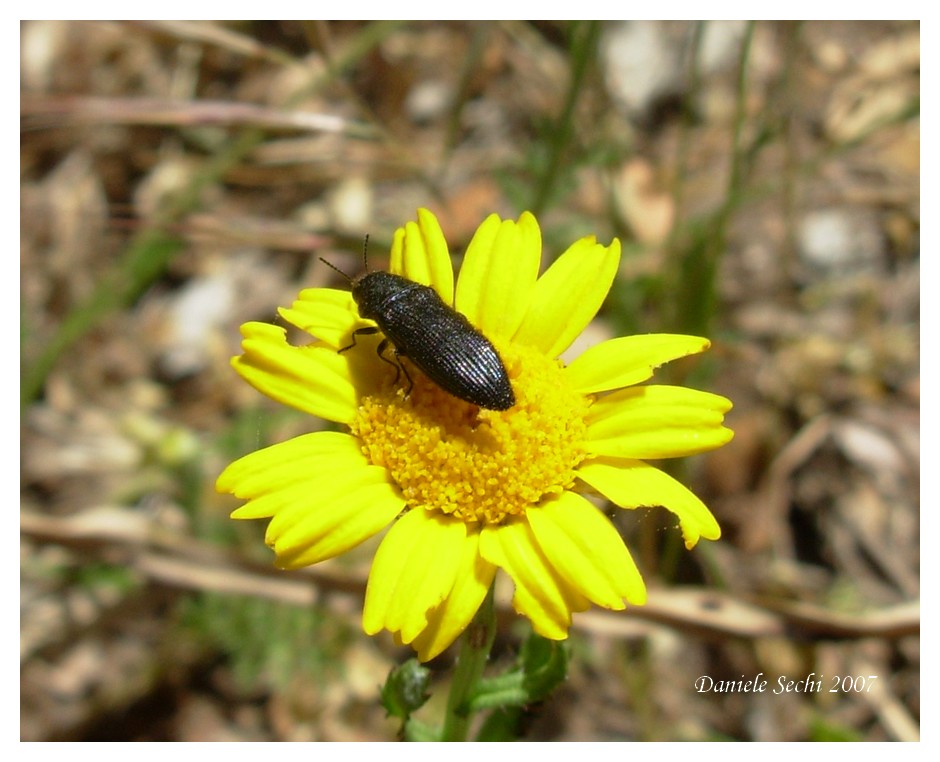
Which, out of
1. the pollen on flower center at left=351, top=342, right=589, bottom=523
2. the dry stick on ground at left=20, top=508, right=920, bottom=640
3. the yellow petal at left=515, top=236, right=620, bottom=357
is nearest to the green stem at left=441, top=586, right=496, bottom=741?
the pollen on flower center at left=351, top=342, right=589, bottom=523

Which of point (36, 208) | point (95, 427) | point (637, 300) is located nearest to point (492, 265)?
point (637, 300)

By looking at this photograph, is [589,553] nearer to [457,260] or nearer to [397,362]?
[397,362]

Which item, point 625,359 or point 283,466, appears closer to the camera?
point 283,466

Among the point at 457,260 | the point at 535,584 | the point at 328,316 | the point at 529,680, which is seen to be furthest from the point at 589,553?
the point at 457,260

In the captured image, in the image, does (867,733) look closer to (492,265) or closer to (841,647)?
(841,647)

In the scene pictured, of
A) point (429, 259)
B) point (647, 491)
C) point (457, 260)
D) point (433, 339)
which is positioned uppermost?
point (457, 260)

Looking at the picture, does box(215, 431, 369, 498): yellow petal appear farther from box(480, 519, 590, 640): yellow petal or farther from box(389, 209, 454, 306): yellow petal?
box(389, 209, 454, 306): yellow petal
